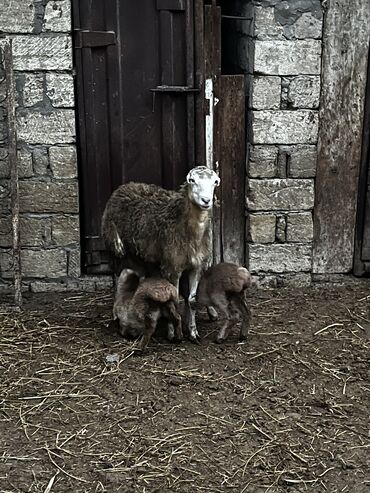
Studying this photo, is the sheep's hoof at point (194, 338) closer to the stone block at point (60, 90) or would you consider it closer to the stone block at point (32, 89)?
the stone block at point (60, 90)

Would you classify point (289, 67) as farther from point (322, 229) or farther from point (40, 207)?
point (40, 207)

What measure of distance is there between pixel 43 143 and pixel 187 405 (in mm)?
2673

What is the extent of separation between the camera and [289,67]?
5.92m

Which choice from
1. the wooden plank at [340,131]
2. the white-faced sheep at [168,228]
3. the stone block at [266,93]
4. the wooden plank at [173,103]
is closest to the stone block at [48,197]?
the white-faced sheep at [168,228]

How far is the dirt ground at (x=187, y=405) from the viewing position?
3840 mm

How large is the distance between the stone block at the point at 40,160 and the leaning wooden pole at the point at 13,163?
33 cm

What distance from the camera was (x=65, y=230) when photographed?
6.20 metres

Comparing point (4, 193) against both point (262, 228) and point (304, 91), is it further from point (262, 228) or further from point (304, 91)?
point (304, 91)

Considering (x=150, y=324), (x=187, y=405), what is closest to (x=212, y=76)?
(x=150, y=324)

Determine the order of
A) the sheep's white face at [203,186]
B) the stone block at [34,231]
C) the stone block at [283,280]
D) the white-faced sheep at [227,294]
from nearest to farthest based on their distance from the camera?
the sheep's white face at [203,186] < the white-faced sheep at [227,294] < the stone block at [34,231] < the stone block at [283,280]

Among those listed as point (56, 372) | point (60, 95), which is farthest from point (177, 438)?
point (60, 95)

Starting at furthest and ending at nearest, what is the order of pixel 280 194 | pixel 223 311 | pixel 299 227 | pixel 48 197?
pixel 299 227 < pixel 280 194 < pixel 48 197 < pixel 223 311

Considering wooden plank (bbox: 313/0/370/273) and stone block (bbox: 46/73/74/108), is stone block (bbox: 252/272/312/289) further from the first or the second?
stone block (bbox: 46/73/74/108)

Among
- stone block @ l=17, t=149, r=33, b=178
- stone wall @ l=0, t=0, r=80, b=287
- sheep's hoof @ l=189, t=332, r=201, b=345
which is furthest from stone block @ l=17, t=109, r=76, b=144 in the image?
sheep's hoof @ l=189, t=332, r=201, b=345
